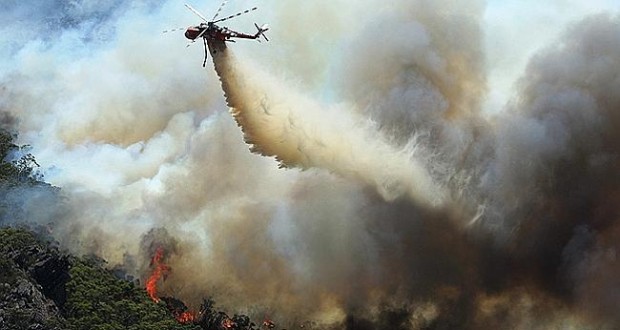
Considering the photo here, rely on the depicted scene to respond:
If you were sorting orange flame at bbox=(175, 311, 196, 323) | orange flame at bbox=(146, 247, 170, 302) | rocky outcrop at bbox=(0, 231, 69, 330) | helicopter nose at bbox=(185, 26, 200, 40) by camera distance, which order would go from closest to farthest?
helicopter nose at bbox=(185, 26, 200, 40), rocky outcrop at bbox=(0, 231, 69, 330), orange flame at bbox=(175, 311, 196, 323), orange flame at bbox=(146, 247, 170, 302)

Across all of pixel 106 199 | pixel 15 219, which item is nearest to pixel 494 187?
pixel 106 199

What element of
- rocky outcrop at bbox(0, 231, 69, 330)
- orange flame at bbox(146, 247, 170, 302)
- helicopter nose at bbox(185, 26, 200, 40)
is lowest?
rocky outcrop at bbox(0, 231, 69, 330)

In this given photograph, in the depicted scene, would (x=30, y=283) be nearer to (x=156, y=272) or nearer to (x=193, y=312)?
(x=156, y=272)

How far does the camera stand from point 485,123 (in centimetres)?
8875

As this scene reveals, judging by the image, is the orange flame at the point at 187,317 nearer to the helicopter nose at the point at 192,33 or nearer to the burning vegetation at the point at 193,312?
the burning vegetation at the point at 193,312

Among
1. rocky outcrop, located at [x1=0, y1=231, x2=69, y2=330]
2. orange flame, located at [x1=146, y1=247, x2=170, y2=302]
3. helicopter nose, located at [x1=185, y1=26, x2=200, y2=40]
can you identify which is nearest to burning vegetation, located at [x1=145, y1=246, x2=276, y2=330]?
orange flame, located at [x1=146, y1=247, x2=170, y2=302]

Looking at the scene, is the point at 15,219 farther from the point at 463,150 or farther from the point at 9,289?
the point at 463,150

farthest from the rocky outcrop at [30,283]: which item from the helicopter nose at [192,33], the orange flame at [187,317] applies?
the helicopter nose at [192,33]

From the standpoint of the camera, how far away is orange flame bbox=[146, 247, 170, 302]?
91562 mm

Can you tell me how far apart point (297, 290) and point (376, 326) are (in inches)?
349

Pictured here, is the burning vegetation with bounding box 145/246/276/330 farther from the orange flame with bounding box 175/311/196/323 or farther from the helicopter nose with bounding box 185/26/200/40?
the helicopter nose with bounding box 185/26/200/40

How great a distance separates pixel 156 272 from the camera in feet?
302

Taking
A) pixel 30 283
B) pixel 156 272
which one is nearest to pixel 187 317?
pixel 156 272

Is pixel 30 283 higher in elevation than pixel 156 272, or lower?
lower
